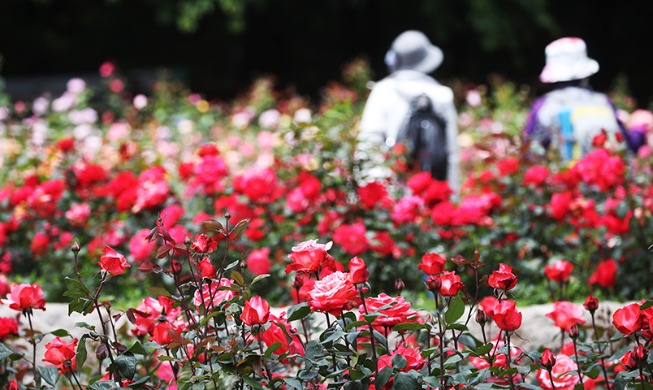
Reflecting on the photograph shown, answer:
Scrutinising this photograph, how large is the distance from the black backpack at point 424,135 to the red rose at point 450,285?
2755 mm

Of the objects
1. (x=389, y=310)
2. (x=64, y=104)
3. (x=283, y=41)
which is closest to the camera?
(x=389, y=310)

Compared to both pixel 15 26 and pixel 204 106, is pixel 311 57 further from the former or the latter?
pixel 204 106

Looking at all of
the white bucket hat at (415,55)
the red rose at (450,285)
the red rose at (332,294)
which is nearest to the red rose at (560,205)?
the white bucket hat at (415,55)

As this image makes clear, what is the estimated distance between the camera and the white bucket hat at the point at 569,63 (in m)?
4.91

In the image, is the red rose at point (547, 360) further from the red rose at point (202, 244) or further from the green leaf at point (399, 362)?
the red rose at point (202, 244)

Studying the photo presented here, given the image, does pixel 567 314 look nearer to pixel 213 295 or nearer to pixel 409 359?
pixel 409 359

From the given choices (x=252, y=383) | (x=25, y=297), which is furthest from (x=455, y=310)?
(x=25, y=297)

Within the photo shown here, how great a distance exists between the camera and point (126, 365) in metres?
1.69

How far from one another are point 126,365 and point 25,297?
296mm

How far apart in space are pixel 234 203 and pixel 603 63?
11.6m

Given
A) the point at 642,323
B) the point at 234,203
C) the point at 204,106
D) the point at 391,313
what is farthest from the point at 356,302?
the point at 204,106

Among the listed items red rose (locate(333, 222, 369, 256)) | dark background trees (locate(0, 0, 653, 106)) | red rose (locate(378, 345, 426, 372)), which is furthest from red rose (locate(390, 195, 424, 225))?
dark background trees (locate(0, 0, 653, 106))

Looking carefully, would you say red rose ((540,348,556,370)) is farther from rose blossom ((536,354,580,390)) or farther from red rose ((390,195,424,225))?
red rose ((390,195,424,225))

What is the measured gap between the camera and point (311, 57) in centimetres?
1412
